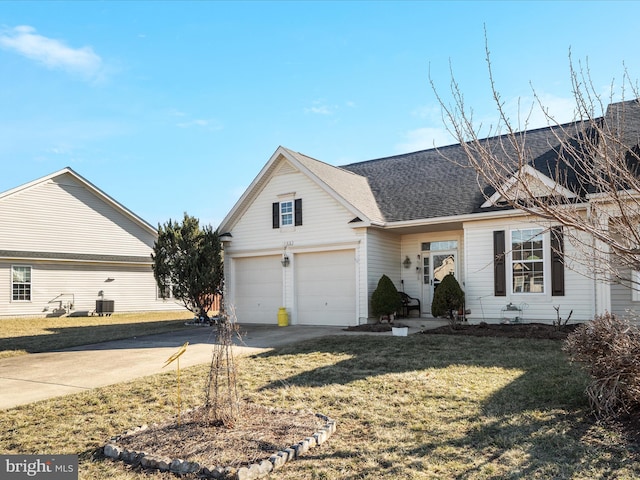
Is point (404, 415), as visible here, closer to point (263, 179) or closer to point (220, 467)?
point (220, 467)

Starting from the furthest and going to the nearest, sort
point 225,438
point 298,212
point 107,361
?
1. point 298,212
2. point 107,361
3. point 225,438

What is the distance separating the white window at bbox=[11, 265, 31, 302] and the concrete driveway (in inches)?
444

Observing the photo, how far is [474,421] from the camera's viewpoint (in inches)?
215

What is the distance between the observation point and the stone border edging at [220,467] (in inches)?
164

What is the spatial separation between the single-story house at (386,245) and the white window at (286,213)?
4cm

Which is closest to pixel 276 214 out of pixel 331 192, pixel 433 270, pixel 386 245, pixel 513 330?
pixel 331 192

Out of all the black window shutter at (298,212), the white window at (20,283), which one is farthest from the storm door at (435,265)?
the white window at (20,283)

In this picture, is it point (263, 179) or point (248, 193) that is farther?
point (248, 193)

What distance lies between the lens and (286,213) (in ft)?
57.3

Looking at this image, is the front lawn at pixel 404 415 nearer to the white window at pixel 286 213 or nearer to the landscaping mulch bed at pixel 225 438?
the landscaping mulch bed at pixel 225 438

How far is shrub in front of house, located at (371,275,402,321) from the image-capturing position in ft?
48.9

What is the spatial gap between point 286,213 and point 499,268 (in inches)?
297

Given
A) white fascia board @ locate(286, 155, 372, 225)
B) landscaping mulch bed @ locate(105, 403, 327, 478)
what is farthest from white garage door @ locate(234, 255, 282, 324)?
landscaping mulch bed @ locate(105, 403, 327, 478)

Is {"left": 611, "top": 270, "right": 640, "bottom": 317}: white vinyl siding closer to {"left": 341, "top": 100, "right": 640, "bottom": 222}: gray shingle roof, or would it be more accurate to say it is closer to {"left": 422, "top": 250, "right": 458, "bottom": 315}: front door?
{"left": 341, "top": 100, "right": 640, "bottom": 222}: gray shingle roof
